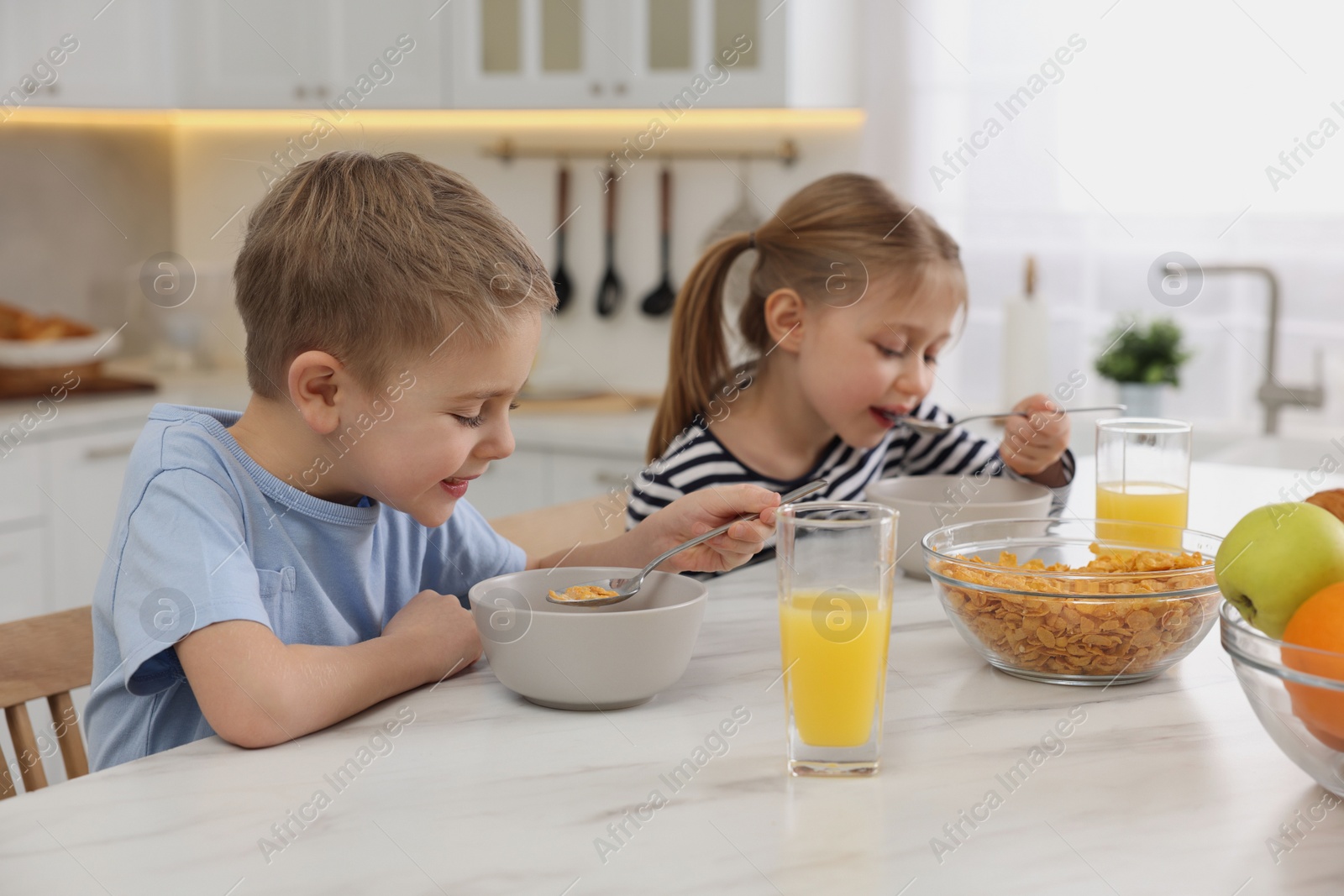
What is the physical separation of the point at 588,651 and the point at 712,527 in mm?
→ 256

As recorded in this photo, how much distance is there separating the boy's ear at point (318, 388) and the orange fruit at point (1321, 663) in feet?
2.15

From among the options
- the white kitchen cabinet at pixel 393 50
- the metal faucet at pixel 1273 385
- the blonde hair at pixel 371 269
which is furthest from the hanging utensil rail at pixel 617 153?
the blonde hair at pixel 371 269

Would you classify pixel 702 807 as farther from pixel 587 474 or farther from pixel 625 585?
pixel 587 474

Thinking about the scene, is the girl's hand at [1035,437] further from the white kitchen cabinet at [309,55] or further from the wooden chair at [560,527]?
the white kitchen cabinet at [309,55]

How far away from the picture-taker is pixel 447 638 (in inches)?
34.9

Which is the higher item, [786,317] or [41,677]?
[786,317]

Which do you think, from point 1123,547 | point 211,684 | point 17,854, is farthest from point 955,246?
point 17,854

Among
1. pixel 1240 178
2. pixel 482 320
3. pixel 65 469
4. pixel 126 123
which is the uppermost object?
pixel 126 123

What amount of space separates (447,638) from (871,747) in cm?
33

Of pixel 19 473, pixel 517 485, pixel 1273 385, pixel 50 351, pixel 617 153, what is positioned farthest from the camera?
pixel 617 153

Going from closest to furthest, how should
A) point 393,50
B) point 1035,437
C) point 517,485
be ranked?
point 1035,437 → point 517,485 → point 393,50

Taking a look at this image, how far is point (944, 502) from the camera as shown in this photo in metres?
1.18

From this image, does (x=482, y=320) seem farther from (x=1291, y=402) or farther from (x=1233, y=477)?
(x=1291, y=402)

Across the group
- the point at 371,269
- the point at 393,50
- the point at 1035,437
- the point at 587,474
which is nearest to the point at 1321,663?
the point at 371,269
